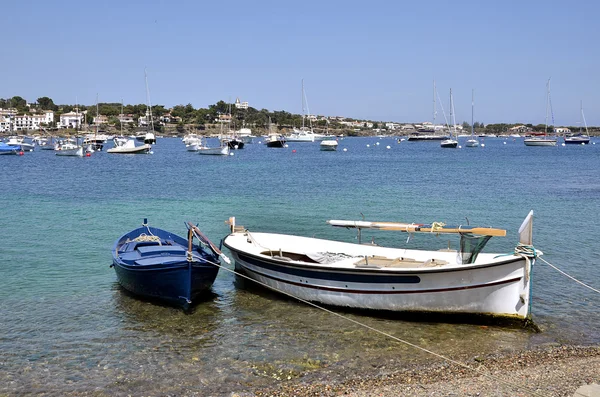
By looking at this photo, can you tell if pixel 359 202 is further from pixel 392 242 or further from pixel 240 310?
pixel 240 310

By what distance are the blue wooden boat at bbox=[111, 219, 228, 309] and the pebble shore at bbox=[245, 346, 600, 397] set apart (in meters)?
4.93

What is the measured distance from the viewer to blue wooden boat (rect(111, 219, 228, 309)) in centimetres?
1433

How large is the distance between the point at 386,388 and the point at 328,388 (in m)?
1.03

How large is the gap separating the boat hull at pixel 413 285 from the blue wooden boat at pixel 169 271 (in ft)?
5.21

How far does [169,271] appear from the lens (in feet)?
47.1

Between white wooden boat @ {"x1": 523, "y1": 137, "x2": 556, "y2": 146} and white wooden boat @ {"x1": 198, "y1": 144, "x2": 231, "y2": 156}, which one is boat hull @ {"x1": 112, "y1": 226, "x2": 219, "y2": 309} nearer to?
white wooden boat @ {"x1": 198, "y1": 144, "x2": 231, "y2": 156}

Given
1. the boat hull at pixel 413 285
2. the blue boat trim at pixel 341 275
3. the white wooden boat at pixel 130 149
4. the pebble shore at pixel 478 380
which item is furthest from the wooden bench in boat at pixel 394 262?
the white wooden boat at pixel 130 149

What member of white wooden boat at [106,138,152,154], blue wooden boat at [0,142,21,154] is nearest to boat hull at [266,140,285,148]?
white wooden boat at [106,138,152,154]

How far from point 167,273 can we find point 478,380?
8.01 metres

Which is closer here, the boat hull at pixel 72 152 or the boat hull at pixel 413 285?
the boat hull at pixel 413 285

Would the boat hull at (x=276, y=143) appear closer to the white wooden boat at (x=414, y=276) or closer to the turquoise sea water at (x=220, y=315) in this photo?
the turquoise sea water at (x=220, y=315)

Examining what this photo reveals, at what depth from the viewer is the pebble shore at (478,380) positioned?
9.57 metres

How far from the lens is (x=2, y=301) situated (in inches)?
614

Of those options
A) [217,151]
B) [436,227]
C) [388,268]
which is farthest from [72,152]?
[388,268]
